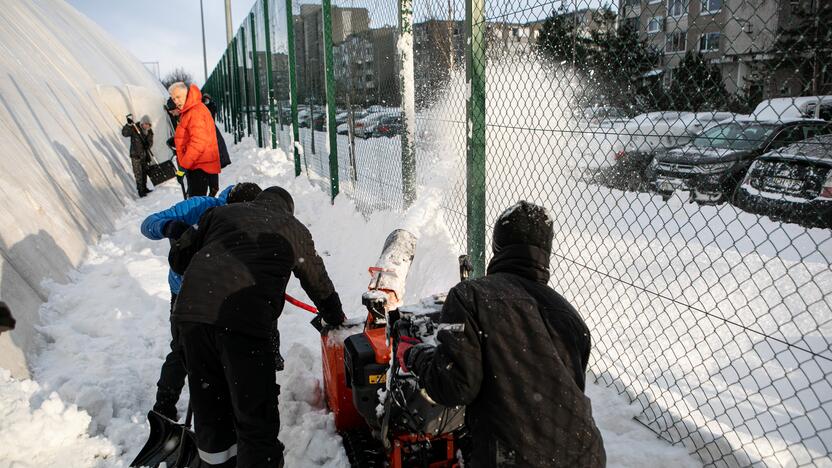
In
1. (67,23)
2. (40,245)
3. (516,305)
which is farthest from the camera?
(67,23)

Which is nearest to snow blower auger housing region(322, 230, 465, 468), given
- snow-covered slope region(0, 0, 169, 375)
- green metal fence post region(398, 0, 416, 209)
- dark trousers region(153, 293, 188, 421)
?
dark trousers region(153, 293, 188, 421)

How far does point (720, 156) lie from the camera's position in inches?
108

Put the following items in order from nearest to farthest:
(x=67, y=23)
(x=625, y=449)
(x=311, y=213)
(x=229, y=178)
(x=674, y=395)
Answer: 1. (x=625, y=449)
2. (x=674, y=395)
3. (x=311, y=213)
4. (x=229, y=178)
5. (x=67, y=23)

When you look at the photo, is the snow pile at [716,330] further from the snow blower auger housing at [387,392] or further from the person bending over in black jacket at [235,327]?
the person bending over in black jacket at [235,327]

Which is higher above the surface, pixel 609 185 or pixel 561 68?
pixel 561 68

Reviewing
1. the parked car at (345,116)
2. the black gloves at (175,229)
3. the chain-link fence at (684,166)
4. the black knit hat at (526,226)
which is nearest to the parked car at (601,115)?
the chain-link fence at (684,166)

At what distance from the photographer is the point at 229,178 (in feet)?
40.1

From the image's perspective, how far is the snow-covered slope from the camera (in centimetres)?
415

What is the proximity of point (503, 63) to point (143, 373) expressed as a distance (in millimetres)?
3139

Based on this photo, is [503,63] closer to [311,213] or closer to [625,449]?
[625,449]

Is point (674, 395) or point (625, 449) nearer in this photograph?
point (625, 449)

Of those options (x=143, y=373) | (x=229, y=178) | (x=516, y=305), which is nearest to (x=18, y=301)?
(x=143, y=373)

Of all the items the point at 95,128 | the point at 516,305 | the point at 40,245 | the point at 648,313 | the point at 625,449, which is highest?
the point at 95,128

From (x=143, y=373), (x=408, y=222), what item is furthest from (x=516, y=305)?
(x=408, y=222)
